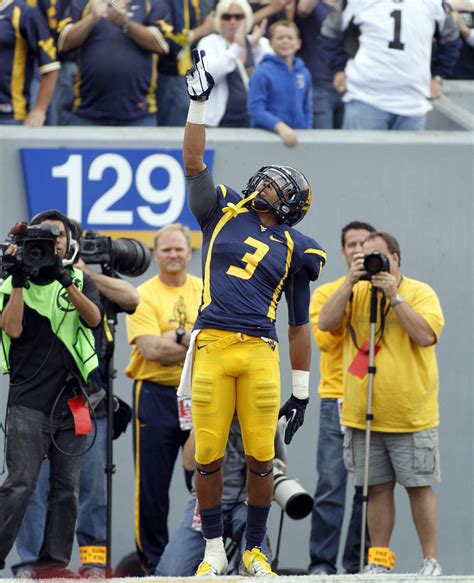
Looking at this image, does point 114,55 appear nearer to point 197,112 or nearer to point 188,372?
point 197,112

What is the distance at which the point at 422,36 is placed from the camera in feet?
33.3

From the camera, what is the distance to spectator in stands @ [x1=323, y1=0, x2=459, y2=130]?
32.9ft

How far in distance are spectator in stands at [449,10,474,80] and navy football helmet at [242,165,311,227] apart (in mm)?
5431

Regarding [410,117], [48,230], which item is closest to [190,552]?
[48,230]

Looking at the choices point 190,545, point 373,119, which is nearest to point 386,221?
point 373,119

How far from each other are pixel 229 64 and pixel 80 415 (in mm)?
3755

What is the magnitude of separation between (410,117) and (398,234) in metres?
0.93

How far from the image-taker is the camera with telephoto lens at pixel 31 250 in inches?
266

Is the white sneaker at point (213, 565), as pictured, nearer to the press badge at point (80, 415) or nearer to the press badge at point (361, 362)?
the press badge at point (80, 415)

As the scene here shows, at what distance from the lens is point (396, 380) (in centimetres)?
793

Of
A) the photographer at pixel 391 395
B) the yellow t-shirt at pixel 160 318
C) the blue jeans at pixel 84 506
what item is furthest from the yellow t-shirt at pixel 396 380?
the blue jeans at pixel 84 506

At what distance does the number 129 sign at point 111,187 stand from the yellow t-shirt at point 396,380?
6.93ft

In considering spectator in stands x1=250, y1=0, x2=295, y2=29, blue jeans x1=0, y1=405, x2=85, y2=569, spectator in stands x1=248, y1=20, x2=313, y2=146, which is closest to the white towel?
blue jeans x1=0, y1=405, x2=85, y2=569

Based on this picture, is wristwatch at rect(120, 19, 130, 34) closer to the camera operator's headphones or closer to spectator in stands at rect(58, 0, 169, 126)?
spectator in stands at rect(58, 0, 169, 126)
